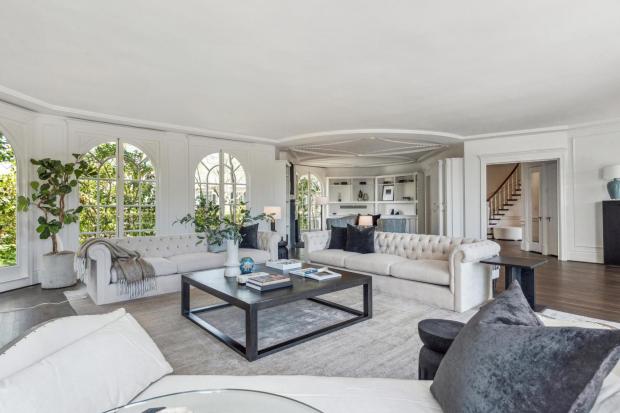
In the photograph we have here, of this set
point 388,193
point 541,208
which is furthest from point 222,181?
point 541,208

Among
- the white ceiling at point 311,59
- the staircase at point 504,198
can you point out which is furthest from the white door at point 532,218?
the staircase at point 504,198

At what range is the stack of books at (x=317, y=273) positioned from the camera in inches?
135

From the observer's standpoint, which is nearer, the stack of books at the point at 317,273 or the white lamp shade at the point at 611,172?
the stack of books at the point at 317,273

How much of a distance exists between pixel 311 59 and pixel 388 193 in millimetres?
8768

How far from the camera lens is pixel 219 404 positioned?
3.64ft

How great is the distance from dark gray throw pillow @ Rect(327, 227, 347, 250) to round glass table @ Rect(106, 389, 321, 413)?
4321mm

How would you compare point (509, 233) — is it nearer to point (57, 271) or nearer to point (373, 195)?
point (373, 195)

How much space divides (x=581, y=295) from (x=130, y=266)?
5639 mm

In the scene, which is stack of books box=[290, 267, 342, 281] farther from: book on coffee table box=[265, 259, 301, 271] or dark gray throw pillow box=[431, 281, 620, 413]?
dark gray throw pillow box=[431, 281, 620, 413]

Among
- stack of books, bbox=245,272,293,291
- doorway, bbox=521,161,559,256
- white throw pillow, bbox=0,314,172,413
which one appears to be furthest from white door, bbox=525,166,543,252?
white throw pillow, bbox=0,314,172,413

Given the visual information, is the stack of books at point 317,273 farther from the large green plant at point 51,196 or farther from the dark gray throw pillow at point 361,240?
the large green plant at point 51,196

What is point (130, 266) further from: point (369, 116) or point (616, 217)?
point (616, 217)

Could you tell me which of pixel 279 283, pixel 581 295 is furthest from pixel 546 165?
pixel 279 283

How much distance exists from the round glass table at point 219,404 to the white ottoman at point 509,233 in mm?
11869
